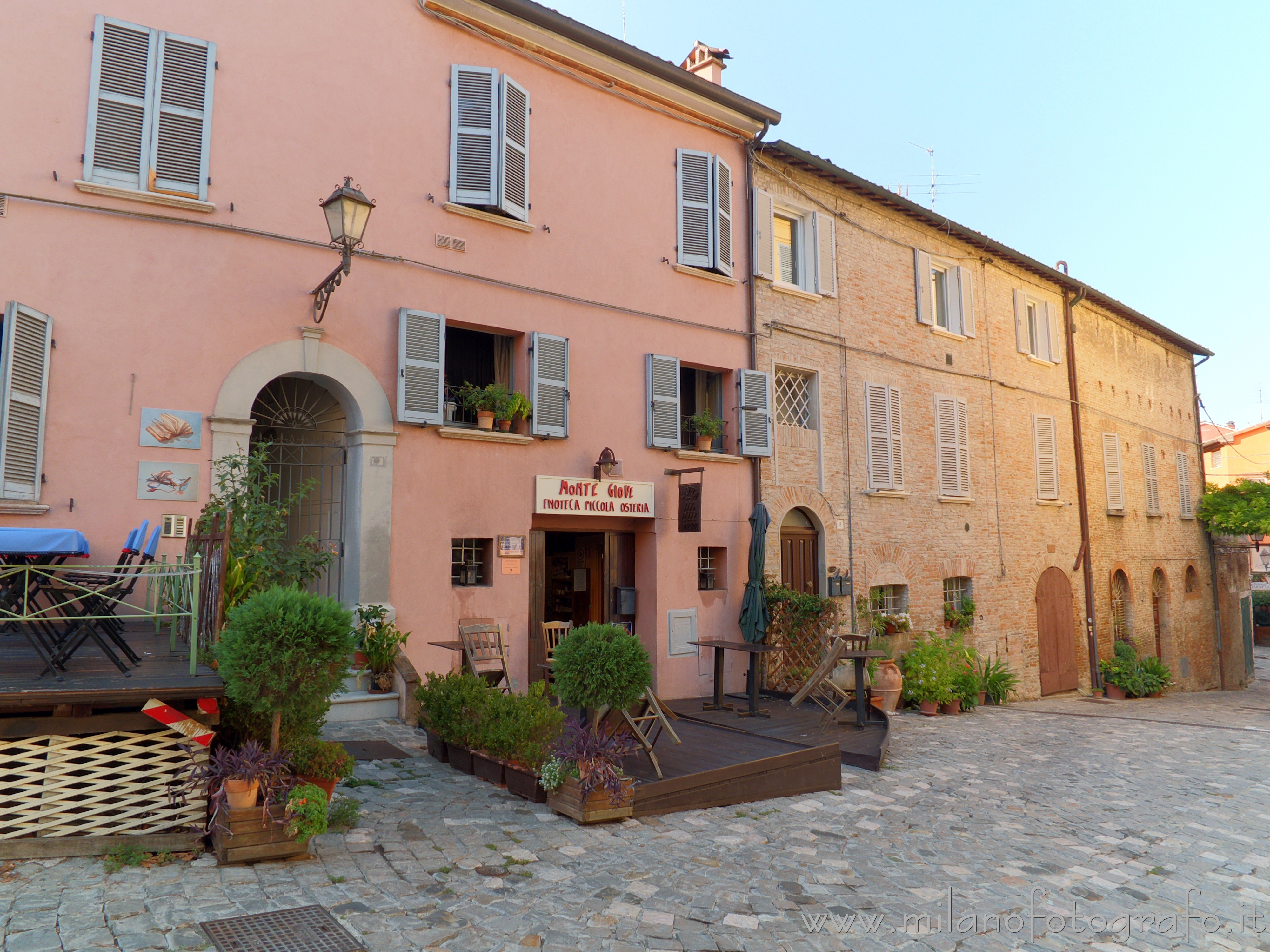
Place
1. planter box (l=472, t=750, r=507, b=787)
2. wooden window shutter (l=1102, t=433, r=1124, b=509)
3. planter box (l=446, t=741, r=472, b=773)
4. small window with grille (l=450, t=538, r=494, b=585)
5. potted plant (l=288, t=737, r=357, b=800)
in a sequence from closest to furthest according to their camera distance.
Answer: potted plant (l=288, t=737, r=357, b=800)
planter box (l=472, t=750, r=507, b=787)
planter box (l=446, t=741, r=472, b=773)
small window with grille (l=450, t=538, r=494, b=585)
wooden window shutter (l=1102, t=433, r=1124, b=509)

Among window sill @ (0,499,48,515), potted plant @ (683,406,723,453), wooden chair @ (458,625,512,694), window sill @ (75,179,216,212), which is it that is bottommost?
wooden chair @ (458,625,512,694)

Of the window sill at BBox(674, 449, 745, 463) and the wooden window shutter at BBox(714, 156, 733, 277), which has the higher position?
the wooden window shutter at BBox(714, 156, 733, 277)

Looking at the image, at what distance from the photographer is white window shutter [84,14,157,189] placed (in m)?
7.28

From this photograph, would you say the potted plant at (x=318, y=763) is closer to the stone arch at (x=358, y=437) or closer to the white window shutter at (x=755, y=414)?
the stone arch at (x=358, y=437)

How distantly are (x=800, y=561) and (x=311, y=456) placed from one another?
6635 mm

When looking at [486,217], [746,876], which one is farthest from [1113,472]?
[746,876]

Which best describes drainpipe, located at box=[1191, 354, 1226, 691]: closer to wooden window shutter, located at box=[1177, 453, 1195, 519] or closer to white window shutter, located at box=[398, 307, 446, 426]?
wooden window shutter, located at box=[1177, 453, 1195, 519]

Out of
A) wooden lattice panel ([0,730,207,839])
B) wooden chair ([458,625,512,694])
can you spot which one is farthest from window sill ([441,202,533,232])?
wooden lattice panel ([0,730,207,839])

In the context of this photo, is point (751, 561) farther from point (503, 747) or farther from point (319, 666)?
point (319, 666)

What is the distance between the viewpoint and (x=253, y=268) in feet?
25.8

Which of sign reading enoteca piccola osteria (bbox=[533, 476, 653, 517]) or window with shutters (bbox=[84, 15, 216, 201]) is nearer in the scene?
window with shutters (bbox=[84, 15, 216, 201])

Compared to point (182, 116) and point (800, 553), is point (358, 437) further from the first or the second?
point (800, 553)

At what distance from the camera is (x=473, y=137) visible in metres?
9.20

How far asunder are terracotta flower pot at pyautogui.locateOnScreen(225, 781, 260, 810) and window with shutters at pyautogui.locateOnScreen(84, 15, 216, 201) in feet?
17.7
